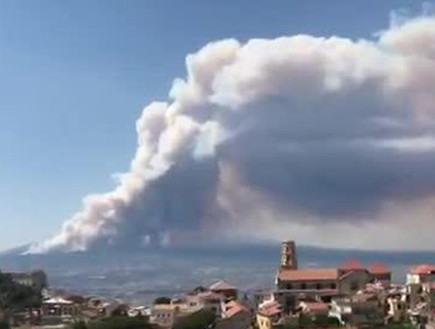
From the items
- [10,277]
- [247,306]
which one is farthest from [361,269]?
[10,277]

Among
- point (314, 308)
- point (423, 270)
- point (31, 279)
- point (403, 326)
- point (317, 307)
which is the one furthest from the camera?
point (31, 279)

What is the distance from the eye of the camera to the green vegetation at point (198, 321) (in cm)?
5547

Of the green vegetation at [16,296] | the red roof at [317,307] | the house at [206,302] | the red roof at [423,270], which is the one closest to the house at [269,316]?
the red roof at [317,307]

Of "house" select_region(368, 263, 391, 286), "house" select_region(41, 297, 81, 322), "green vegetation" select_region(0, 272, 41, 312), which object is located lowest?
"house" select_region(41, 297, 81, 322)

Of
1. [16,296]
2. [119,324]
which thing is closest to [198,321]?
[119,324]

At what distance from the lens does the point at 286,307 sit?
61.1 m

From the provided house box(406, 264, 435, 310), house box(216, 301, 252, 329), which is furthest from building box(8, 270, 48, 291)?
house box(406, 264, 435, 310)

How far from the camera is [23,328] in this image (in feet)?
199

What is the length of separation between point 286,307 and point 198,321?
7.40 metres

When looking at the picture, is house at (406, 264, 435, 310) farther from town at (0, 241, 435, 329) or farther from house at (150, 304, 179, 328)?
house at (150, 304, 179, 328)

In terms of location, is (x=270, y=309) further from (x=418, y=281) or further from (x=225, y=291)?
Answer: (x=225, y=291)

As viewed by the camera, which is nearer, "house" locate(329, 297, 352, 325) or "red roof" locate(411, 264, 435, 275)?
"house" locate(329, 297, 352, 325)

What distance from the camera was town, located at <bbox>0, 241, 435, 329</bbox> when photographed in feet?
176

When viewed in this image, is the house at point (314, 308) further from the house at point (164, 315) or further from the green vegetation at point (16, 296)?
the green vegetation at point (16, 296)
